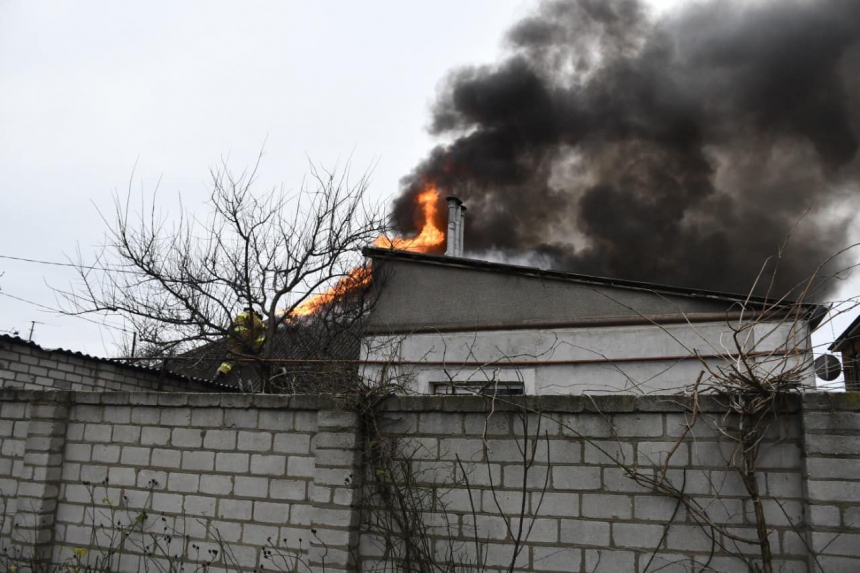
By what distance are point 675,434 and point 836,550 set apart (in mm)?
1120

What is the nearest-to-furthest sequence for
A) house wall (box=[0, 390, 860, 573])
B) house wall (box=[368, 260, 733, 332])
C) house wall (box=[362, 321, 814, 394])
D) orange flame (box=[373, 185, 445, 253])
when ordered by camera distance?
house wall (box=[0, 390, 860, 573]) < house wall (box=[362, 321, 814, 394]) < house wall (box=[368, 260, 733, 332]) < orange flame (box=[373, 185, 445, 253])

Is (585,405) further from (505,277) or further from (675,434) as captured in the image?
(505,277)

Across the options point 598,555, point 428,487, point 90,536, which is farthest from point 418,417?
point 90,536

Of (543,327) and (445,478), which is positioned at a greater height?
(543,327)

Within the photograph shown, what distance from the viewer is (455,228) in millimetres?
14609

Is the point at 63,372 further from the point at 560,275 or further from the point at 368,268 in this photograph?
the point at 560,275

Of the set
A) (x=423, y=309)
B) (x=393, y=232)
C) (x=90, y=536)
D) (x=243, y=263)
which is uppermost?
(x=393, y=232)

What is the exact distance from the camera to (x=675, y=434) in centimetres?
Answer: 483

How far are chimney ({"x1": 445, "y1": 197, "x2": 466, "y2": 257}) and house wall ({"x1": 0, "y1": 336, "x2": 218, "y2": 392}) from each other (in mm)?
5921

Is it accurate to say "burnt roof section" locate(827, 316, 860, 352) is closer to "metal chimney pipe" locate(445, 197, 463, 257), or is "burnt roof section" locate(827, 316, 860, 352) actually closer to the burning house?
the burning house

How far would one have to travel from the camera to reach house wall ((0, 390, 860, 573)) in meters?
4.52

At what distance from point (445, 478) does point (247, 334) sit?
919 centimetres

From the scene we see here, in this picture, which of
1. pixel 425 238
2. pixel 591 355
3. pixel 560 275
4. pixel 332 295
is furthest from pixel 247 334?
pixel 591 355

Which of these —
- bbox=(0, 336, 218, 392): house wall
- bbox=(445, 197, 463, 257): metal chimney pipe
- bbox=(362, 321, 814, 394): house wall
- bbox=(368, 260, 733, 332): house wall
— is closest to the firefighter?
bbox=(0, 336, 218, 392): house wall
